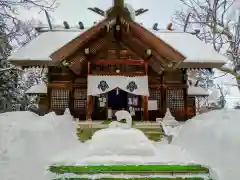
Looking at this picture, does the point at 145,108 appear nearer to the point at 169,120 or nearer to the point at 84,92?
the point at 169,120

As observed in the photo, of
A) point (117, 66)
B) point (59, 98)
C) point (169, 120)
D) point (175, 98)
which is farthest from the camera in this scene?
point (175, 98)

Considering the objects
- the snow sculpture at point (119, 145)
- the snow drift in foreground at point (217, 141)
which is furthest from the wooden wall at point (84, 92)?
the snow sculpture at point (119, 145)

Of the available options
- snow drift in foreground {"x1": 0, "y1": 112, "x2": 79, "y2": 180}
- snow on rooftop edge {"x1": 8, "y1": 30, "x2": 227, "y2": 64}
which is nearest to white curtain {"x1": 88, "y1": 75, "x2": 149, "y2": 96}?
snow on rooftop edge {"x1": 8, "y1": 30, "x2": 227, "y2": 64}

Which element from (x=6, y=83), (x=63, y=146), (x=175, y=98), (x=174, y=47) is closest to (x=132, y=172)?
(x=63, y=146)

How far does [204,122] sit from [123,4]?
6.85 m

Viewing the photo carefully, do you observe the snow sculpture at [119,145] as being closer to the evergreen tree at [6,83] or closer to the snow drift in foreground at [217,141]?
the snow drift in foreground at [217,141]

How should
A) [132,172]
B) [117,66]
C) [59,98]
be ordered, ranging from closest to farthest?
[132,172], [117,66], [59,98]

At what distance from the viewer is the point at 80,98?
13.3 metres

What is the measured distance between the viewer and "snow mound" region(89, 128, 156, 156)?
6414mm

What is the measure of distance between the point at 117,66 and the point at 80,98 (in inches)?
105

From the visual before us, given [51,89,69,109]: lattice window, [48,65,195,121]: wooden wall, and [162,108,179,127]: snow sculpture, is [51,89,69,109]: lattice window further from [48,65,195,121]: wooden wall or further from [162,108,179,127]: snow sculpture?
[162,108,179,127]: snow sculpture

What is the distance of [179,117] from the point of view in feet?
44.0

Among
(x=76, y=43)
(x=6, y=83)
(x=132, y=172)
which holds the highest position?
(x=76, y=43)

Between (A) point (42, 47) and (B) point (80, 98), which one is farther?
(A) point (42, 47)
